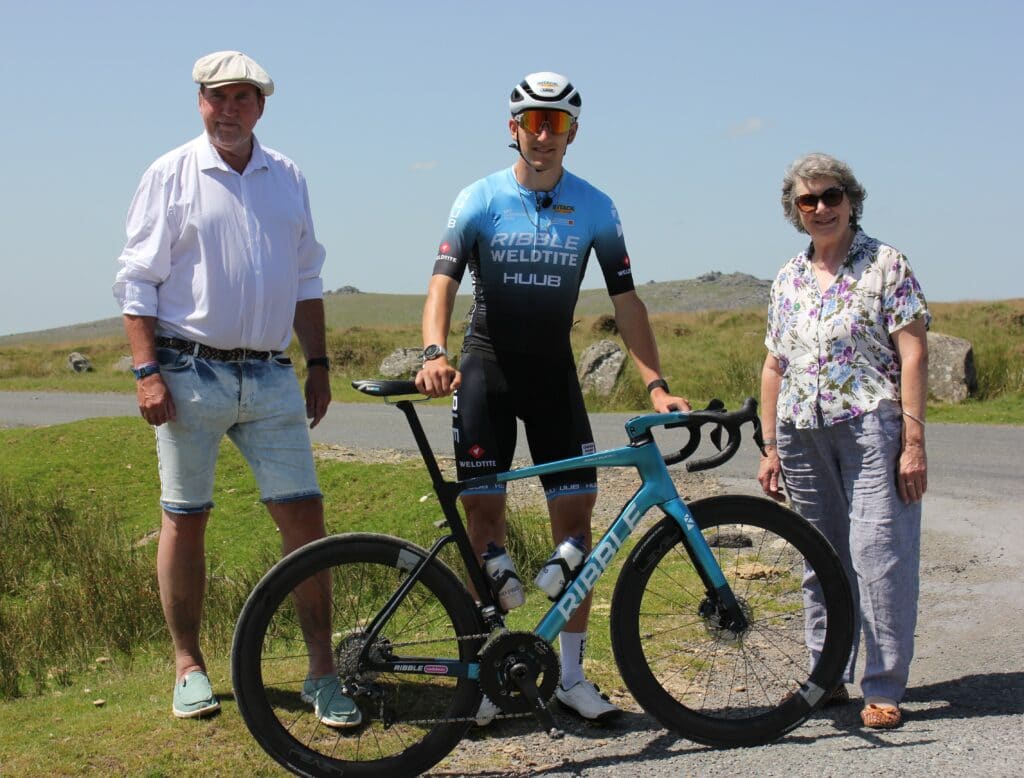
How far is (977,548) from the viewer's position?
8133mm

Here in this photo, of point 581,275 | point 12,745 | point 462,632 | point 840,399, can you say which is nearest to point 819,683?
point 840,399

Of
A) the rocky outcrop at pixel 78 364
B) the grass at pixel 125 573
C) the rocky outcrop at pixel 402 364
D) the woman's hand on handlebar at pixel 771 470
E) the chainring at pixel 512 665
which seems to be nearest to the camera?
the chainring at pixel 512 665

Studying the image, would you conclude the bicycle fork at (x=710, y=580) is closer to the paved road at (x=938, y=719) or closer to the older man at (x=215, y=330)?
the paved road at (x=938, y=719)

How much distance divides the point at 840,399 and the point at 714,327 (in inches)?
1684

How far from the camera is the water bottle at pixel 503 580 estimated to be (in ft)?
14.2

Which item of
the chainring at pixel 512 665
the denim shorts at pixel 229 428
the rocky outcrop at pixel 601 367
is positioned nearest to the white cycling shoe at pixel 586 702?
the chainring at pixel 512 665

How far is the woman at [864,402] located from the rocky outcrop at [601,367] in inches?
594

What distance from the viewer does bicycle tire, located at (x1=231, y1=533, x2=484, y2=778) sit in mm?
4137

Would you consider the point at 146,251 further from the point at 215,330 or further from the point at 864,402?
the point at 864,402

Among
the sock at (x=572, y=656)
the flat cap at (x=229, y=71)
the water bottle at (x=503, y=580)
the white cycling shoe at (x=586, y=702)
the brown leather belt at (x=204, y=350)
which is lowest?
the white cycling shoe at (x=586, y=702)

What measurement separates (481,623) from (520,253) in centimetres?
137

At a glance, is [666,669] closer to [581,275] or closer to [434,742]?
[434,742]

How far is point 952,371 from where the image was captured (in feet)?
56.9

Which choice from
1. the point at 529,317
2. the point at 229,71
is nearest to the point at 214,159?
the point at 229,71
